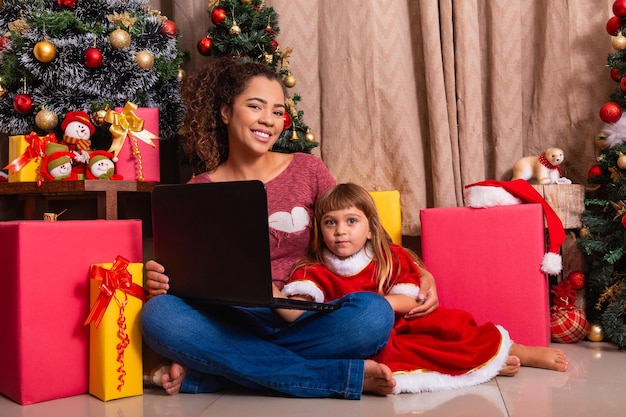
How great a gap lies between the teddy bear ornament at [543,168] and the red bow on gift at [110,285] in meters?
1.21

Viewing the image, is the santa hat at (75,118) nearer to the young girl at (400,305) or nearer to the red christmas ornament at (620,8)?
the young girl at (400,305)

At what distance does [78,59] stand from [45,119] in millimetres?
210

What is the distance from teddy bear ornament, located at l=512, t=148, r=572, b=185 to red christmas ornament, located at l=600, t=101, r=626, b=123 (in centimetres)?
16

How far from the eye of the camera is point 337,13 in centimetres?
227

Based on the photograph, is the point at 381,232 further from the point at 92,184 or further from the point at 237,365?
the point at 92,184

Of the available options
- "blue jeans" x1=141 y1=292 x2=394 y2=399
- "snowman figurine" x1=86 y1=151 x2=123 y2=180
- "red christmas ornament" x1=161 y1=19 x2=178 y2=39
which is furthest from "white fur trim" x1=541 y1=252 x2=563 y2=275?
"red christmas ornament" x1=161 y1=19 x2=178 y2=39

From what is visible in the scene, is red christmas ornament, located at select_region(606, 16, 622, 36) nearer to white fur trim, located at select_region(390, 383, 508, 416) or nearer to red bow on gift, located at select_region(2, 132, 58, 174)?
white fur trim, located at select_region(390, 383, 508, 416)

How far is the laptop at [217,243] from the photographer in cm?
130

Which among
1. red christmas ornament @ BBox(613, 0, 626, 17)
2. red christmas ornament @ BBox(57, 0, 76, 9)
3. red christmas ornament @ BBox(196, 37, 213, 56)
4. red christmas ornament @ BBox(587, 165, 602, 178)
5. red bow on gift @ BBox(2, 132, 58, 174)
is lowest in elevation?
red christmas ornament @ BBox(587, 165, 602, 178)

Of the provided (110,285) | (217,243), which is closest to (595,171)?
(217,243)

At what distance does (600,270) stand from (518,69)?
69 centimetres

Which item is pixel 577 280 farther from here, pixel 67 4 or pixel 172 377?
pixel 67 4

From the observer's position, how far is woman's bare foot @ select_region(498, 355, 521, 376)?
Result: 5.09 feet

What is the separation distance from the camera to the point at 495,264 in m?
1.79
